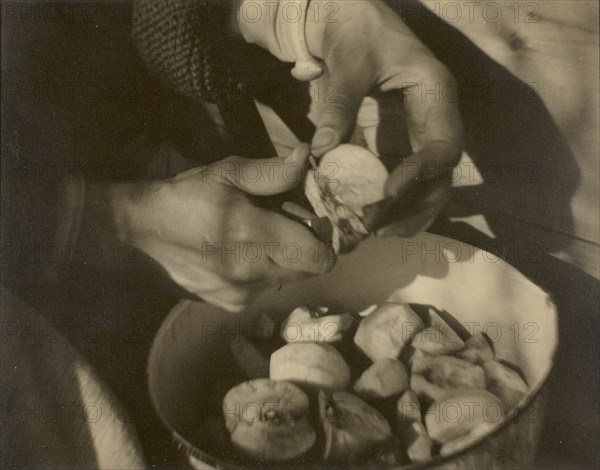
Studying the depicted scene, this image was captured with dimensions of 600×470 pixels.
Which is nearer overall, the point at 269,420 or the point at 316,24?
the point at 269,420

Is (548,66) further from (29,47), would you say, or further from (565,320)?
(29,47)

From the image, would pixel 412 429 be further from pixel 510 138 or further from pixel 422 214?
pixel 510 138

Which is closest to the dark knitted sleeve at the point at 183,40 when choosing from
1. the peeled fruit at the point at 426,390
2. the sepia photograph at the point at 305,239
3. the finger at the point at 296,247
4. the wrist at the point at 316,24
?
the sepia photograph at the point at 305,239

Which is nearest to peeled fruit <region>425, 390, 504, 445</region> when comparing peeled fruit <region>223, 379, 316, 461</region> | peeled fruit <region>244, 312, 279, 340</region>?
peeled fruit <region>223, 379, 316, 461</region>

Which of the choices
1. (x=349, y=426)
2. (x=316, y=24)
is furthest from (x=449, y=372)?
(x=316, y=24)

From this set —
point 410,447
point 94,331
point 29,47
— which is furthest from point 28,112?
point 410,447
